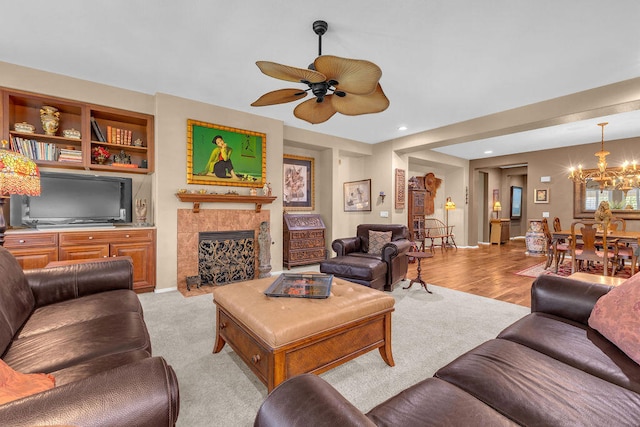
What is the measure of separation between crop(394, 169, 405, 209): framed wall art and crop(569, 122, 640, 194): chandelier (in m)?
3.24

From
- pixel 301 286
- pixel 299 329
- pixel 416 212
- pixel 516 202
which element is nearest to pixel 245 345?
pixel 299 329

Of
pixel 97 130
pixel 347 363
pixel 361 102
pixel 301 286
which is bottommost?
pixel 347 363

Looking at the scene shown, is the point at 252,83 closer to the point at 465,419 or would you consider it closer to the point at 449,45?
the point at 449,45

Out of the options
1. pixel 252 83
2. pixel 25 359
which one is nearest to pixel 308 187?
pixel 252 83

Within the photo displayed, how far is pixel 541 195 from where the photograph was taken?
7230 millimetres

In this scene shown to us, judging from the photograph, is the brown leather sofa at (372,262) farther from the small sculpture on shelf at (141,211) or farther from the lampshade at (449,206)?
the lampshade at (449,206)

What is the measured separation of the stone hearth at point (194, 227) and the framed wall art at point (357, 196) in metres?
2.98

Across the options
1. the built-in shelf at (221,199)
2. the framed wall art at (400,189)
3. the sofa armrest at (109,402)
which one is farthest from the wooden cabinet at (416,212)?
the sofa armrest at (109,402)

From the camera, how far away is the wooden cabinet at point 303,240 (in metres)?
5.30

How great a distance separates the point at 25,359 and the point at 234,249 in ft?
10.4

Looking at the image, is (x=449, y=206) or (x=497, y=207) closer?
(x=449, y=206)

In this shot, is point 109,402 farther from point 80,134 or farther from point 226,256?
point 80,134

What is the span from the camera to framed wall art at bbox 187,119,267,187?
161 inches

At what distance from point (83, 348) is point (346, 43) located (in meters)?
2.95
